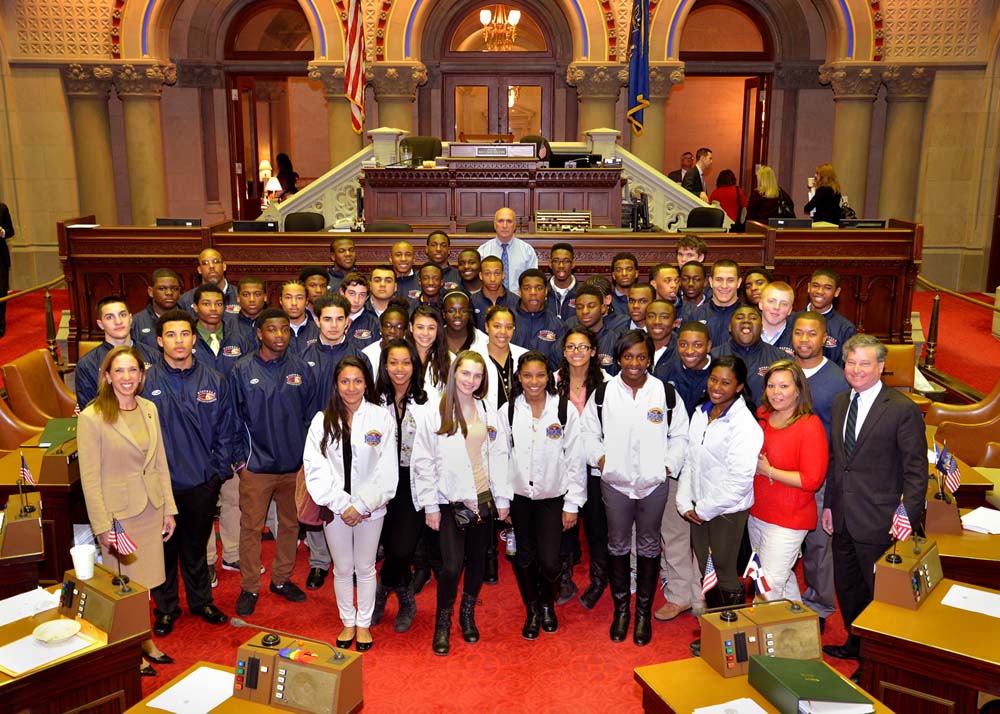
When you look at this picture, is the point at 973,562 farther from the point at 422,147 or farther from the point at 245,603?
the point at 422,147

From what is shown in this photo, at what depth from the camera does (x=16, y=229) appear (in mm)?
14289

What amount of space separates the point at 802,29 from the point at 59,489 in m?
15.6

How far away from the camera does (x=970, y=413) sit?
6867mm

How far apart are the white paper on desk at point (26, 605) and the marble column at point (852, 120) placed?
1356cm

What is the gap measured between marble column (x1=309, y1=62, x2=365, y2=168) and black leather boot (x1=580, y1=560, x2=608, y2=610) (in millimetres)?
10469

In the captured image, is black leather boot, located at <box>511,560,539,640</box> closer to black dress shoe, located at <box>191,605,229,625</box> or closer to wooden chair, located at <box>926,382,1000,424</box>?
black dress shoe, located at <box>191,605,229,625</box>

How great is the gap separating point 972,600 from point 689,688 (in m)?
1.54

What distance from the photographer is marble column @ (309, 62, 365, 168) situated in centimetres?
1431

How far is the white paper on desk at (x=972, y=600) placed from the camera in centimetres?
395

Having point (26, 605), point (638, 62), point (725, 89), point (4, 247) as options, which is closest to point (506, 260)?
point (26, 605)

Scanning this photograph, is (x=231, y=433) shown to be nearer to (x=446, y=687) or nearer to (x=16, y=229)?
(x=446, y=687)

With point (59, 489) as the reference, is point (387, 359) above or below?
above

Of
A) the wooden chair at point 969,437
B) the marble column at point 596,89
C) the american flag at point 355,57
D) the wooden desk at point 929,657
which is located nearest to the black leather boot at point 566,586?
the wooden desk at point 929,657

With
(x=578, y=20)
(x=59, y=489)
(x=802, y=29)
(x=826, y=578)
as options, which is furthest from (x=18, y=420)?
(x=802, y=29)
